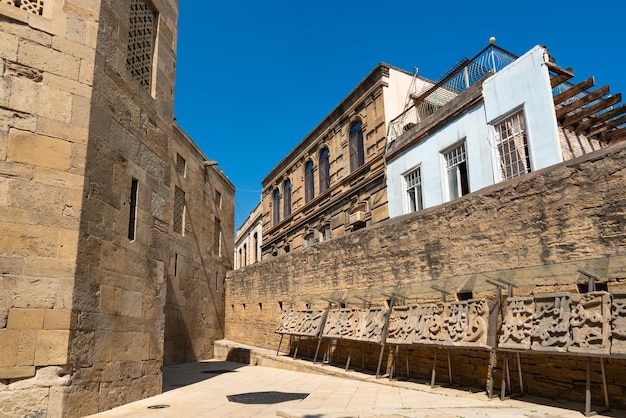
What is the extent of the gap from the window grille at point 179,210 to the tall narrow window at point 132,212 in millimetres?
7467

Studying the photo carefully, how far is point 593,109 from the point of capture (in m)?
9.70

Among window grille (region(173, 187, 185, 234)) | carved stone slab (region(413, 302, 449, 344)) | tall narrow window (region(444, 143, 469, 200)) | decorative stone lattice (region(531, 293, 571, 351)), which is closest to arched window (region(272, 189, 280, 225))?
window grille (region(173, 187, 185, 234))

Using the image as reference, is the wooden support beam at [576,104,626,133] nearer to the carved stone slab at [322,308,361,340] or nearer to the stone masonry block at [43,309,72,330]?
the carved stone slab at [322,308,361,340]

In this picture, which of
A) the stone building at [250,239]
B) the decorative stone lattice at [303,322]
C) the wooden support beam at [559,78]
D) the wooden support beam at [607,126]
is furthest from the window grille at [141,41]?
the stone building at [250,239]

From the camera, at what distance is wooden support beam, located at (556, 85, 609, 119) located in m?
9.27

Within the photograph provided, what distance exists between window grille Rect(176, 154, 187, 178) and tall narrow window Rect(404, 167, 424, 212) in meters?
7.02

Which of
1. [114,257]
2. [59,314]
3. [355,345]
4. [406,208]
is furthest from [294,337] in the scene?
[59,314]

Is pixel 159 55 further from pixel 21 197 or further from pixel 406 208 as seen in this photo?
pixel 406 208

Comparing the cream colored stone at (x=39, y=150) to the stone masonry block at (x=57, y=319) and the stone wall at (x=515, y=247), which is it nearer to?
the stone masonry block at (x=57, y=319)

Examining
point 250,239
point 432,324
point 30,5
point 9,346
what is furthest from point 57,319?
point 250,239

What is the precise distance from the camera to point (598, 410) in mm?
5031

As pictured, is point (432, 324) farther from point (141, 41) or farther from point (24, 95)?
point (141, 41)

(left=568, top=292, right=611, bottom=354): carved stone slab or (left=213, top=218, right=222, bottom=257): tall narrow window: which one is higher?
(left=213, top=218, right=222, bottom=257): tall narrow window

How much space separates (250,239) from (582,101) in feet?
86.2
